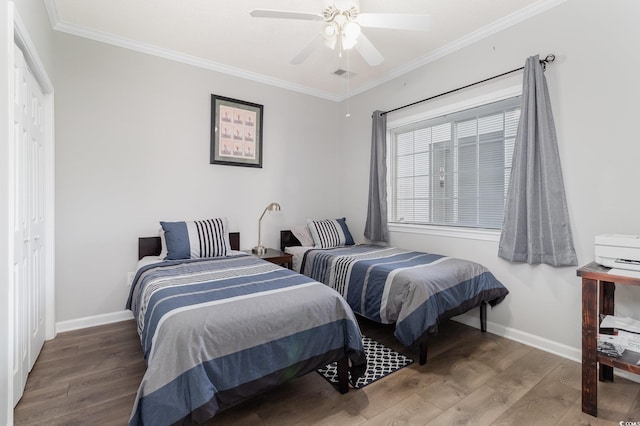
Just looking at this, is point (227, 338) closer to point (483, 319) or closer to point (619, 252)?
point (619, 252)

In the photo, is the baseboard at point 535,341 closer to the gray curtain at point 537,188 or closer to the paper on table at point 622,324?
the paper on table at point 622,324

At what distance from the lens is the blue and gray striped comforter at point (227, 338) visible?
4.49ft

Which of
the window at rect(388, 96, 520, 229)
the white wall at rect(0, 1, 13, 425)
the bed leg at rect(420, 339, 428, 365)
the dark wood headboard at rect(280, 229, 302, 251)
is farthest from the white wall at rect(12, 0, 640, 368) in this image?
the bed leg at rect(420, 339, 428, 365)

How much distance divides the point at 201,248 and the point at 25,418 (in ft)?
5.08

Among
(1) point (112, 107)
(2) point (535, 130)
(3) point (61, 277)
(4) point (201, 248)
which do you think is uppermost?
(1) point (112, 107)

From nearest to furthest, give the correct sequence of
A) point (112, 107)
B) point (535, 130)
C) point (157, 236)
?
point (535, 130)
point (112, 107)
point (157, 236)

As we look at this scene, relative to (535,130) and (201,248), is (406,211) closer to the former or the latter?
(535,130)

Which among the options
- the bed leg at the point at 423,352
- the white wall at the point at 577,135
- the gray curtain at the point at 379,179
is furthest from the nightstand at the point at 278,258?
the white wall at the point at 577,135

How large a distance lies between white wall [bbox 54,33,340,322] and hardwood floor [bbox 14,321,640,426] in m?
0.76

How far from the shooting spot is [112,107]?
298 cm

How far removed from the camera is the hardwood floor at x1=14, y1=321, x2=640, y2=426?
1714mm

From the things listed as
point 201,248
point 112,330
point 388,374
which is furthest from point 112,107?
point 388,374

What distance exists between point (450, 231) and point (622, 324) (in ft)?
4.86

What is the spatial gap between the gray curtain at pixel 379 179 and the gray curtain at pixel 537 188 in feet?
4.68
